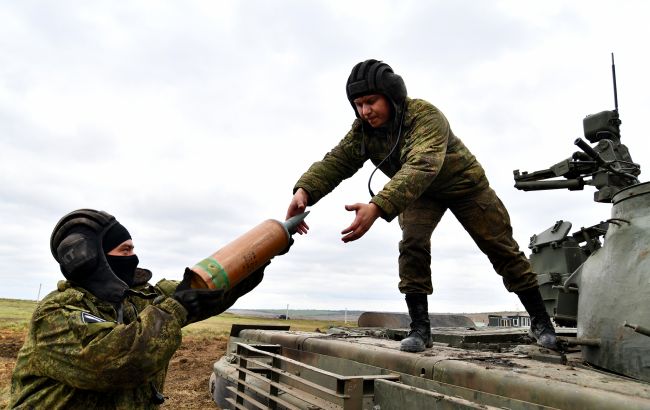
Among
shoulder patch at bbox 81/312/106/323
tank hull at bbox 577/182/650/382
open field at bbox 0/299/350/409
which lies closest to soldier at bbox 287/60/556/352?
tank hull at bbox 577/182/650/382

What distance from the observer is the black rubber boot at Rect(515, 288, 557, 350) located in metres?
3.48

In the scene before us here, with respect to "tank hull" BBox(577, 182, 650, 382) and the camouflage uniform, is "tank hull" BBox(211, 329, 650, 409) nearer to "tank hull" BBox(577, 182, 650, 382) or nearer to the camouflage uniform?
"tank hull" BBox(577, 182, 650, 382)

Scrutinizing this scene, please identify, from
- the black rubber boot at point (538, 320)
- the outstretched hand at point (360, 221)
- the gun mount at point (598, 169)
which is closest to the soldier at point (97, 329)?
the outstretched hand at point (360, 221)

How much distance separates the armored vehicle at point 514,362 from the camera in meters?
2.35

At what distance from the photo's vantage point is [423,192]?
343 cm

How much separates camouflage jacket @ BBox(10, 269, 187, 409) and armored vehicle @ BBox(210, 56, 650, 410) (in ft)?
3.13

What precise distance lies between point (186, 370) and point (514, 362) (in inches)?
331

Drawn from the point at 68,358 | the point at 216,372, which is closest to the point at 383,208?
the point at 68,358

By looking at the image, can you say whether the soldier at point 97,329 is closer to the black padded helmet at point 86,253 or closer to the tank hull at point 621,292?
the black padded helmet at point 86,253

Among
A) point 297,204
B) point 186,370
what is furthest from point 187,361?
point 297,204

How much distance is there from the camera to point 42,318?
91.5 inches

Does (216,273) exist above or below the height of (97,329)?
above

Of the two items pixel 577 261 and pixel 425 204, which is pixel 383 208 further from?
pixel 577 261

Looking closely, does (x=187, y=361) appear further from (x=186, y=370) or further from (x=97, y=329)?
(x=97, y=329)
